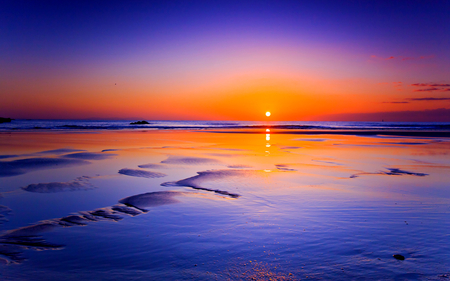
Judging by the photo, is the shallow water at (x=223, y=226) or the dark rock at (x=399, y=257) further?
the dark rock at (x=399, y=257)

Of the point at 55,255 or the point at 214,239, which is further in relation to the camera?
the point at 214,239

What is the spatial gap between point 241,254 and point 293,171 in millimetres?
6643

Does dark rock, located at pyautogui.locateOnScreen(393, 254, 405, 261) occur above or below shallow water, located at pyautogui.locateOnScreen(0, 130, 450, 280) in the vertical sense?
below

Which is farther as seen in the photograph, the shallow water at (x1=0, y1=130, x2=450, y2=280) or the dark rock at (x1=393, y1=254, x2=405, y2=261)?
the dark rock at (x1=393, y1=254, x2=405, y2=261)

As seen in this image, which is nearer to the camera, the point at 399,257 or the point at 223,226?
the point at 399,257

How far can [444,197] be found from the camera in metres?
6.77

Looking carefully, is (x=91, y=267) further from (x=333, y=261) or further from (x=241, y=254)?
(x=333, y=261)

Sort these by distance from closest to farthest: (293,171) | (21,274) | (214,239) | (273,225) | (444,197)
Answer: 1. (21,274)
2. (214,239)
3. (273,225)
4. (444,197)
5. (293,171)

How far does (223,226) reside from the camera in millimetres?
4867

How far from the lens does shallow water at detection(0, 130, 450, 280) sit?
3.53 metres

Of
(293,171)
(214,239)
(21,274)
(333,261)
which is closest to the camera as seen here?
(21,274)

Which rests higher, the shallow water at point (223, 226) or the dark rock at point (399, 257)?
the shallow water at point (223, 226)

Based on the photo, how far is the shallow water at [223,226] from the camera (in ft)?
11.6

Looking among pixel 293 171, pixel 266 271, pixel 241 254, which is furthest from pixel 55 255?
pixel 293 171
